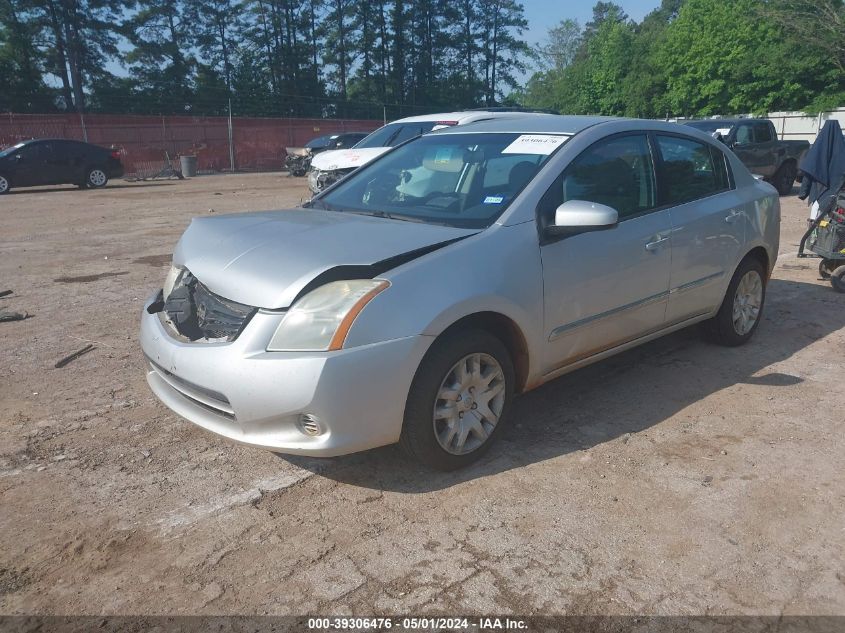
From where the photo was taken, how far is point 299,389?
294 centimetres

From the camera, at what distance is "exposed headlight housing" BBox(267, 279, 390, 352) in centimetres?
297

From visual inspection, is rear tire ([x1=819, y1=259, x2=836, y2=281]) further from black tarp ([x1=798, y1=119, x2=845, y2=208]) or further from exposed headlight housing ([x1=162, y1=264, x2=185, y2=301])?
exposed headlight housing ([x1=162, y1=264, x2=185, y2=301])

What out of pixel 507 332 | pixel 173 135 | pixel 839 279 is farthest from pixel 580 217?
pixel 173 135

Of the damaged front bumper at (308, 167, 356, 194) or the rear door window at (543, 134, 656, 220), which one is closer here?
the rear door window at (543, 134, 656, 220)

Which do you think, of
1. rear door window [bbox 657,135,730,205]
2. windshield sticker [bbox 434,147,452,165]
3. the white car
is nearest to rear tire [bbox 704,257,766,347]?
rear door window [bbox 657,135,730,205]

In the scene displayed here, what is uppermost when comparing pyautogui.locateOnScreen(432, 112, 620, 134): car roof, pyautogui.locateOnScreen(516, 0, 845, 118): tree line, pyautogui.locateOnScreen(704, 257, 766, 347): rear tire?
pyautogui.locateOnScreen(516, 0, 845, 118): tree line

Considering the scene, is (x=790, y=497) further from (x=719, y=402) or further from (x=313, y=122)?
(x=313, y=122)

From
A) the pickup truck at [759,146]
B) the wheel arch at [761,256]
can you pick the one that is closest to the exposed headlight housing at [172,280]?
the wheel arch at [761,256]

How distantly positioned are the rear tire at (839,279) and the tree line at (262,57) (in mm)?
41806

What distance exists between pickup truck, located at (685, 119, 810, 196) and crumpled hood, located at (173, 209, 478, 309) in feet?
48.0

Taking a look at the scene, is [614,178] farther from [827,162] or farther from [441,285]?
[827,162]

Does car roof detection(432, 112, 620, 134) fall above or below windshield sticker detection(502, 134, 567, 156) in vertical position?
above

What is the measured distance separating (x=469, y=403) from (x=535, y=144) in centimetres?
160

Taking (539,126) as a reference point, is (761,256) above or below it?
below
